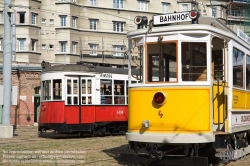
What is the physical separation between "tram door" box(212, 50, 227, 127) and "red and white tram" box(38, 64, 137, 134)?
9.71 m

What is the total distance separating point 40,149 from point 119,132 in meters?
8.72

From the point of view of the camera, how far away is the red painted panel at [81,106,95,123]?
20.2m

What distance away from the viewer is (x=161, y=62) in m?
10.6

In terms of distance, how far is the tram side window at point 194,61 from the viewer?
34.0 ft

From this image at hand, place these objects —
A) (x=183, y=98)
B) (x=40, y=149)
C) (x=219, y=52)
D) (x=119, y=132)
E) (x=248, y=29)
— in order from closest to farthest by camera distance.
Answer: (x=183, y=98) < (x=219, y=52) < (x=40, y=149) < (x=119, y=132) < (x=248, y=29)

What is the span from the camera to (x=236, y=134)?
1242cm

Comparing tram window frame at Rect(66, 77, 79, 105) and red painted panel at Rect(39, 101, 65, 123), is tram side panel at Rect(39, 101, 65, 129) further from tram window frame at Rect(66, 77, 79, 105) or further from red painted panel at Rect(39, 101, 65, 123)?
tram window frame at Rect(66, 77, 79, 105)

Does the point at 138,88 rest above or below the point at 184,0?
below

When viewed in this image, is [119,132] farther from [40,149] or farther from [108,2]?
[108,2]

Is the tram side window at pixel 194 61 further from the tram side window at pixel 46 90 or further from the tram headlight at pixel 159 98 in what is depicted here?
the tram side window at pixel 46 90

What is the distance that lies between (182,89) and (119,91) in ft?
37.7

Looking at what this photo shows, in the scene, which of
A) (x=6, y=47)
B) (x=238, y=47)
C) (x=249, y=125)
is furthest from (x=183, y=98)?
(x=6, y=47)

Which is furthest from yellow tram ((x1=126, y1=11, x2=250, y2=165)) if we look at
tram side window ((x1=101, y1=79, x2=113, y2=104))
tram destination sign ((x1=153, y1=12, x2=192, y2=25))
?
tram side window ((x1=101, y1=79, x2=113, y2=104))

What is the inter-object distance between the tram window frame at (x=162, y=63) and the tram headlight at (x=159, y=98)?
0.32 m
